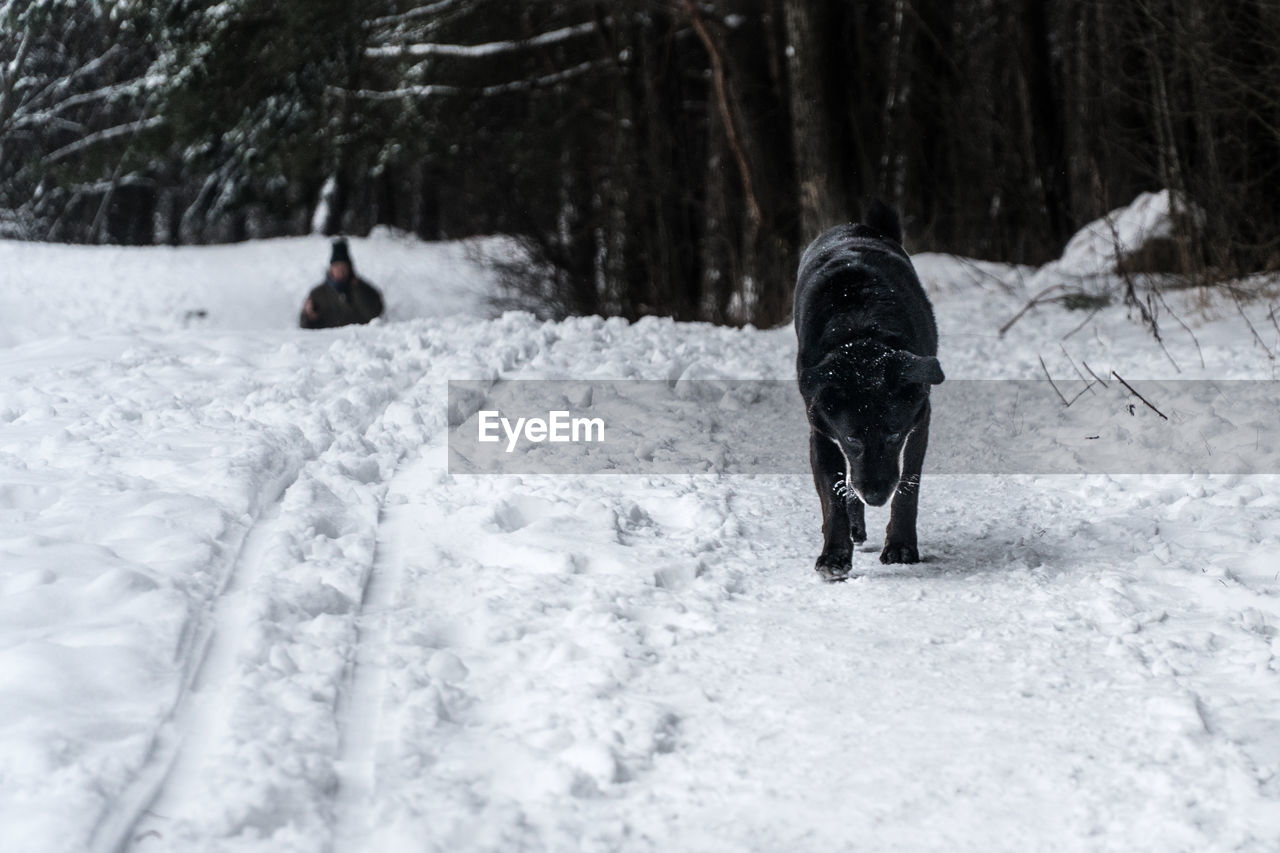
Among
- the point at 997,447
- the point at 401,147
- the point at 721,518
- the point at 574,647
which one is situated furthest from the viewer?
the point at 401,147

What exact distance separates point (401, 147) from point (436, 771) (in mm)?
19368

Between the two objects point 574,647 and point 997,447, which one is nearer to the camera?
point 574,647

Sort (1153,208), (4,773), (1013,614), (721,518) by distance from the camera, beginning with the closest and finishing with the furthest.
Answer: (4,773)
(1013,614)
(721,518)
(1153,208)

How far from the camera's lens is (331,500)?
571 cm

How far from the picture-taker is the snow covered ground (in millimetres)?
3213

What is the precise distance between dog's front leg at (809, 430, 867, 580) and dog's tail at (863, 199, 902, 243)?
209 cm

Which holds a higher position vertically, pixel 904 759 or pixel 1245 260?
pixel 1245 260

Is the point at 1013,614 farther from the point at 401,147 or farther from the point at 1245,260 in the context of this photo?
the point at 401,147

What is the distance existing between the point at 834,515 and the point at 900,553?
0.44m

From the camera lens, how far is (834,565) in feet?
16.4

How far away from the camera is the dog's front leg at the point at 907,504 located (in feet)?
16.8

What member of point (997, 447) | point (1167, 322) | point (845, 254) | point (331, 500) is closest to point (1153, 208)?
point (1167, 322)
